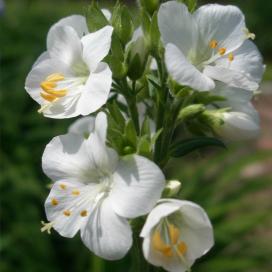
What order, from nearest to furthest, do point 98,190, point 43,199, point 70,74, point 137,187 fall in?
point 137,187 → point 98,190 → point 70,74 → point 43,199

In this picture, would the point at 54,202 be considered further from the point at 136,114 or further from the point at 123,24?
the point at 123,24

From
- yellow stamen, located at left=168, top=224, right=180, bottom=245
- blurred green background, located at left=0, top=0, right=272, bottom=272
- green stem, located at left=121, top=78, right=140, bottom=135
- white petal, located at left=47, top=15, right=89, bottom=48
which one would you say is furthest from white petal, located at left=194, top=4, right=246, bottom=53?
blurred green background, located at left=0, top=0, right=272, bottom=272

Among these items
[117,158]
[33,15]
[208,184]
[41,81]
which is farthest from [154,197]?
[33,15]

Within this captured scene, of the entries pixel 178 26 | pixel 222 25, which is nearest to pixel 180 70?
pixel 178 26

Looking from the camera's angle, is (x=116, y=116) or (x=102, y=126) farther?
(x=116, y=116)

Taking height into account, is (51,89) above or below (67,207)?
above

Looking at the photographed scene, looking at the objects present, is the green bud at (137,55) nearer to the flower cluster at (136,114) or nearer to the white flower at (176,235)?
the flower cluster at (136,114)

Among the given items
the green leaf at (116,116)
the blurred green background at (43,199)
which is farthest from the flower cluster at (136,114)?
the blurred green background at (43,199)
